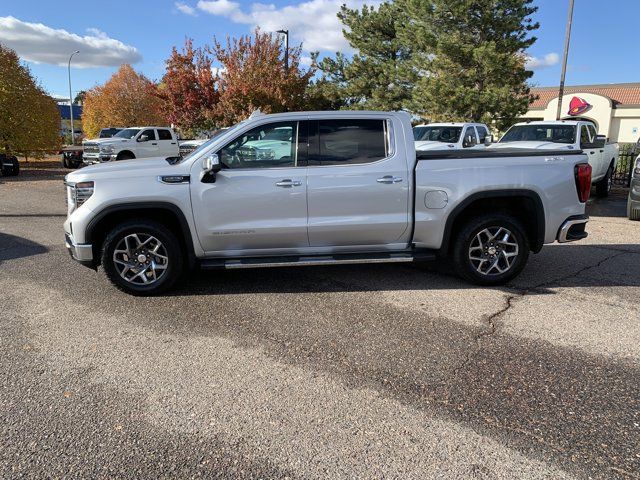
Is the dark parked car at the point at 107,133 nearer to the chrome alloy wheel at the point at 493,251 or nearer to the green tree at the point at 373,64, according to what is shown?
the green tree at the point at 373,64

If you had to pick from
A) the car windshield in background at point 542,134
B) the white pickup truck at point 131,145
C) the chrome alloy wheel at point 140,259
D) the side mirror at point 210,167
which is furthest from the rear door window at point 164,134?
the side mirror at point 210,167

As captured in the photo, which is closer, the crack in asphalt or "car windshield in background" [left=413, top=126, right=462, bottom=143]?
the crack in asphalt

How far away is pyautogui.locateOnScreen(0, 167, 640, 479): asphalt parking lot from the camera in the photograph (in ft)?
8.74

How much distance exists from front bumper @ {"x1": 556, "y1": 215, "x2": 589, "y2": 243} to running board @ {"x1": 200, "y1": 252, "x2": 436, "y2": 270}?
55.9 inches

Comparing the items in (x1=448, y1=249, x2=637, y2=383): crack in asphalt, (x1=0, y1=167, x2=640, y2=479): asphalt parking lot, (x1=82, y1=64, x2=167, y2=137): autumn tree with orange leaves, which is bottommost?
(x1=0, y1=167, x2=640, y2=479): asphalt parking lot

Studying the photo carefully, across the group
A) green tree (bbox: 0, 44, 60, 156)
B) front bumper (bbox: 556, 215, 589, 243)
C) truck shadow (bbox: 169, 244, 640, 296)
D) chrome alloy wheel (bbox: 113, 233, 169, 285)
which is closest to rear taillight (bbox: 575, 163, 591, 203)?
front bumper (bbox: 556, 215, 589, 243)

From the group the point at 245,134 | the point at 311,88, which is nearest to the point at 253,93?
the point at 311,88

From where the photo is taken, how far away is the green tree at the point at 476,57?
2008cm

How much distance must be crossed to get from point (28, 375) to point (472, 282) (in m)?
4.25

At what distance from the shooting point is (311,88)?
93.0 feet

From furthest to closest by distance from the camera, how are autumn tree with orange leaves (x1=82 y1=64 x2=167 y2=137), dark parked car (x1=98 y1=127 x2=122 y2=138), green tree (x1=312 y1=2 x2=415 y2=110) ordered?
autumn tree with orange leaves (x1=82 y1=64 x2=167 y2=137) → green tree (x1=312 y1=2 x2=415 y2=110) → dark parked car (x1=98 y1=127 x2=122 y2=138)

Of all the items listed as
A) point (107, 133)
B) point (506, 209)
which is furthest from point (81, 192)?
point (107, 133)

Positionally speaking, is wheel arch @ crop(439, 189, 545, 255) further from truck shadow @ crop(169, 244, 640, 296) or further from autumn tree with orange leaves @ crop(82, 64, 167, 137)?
autumn tree with orange leaves @ crop(82, 64, 167, 137)

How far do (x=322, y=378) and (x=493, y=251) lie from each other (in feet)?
9.24
